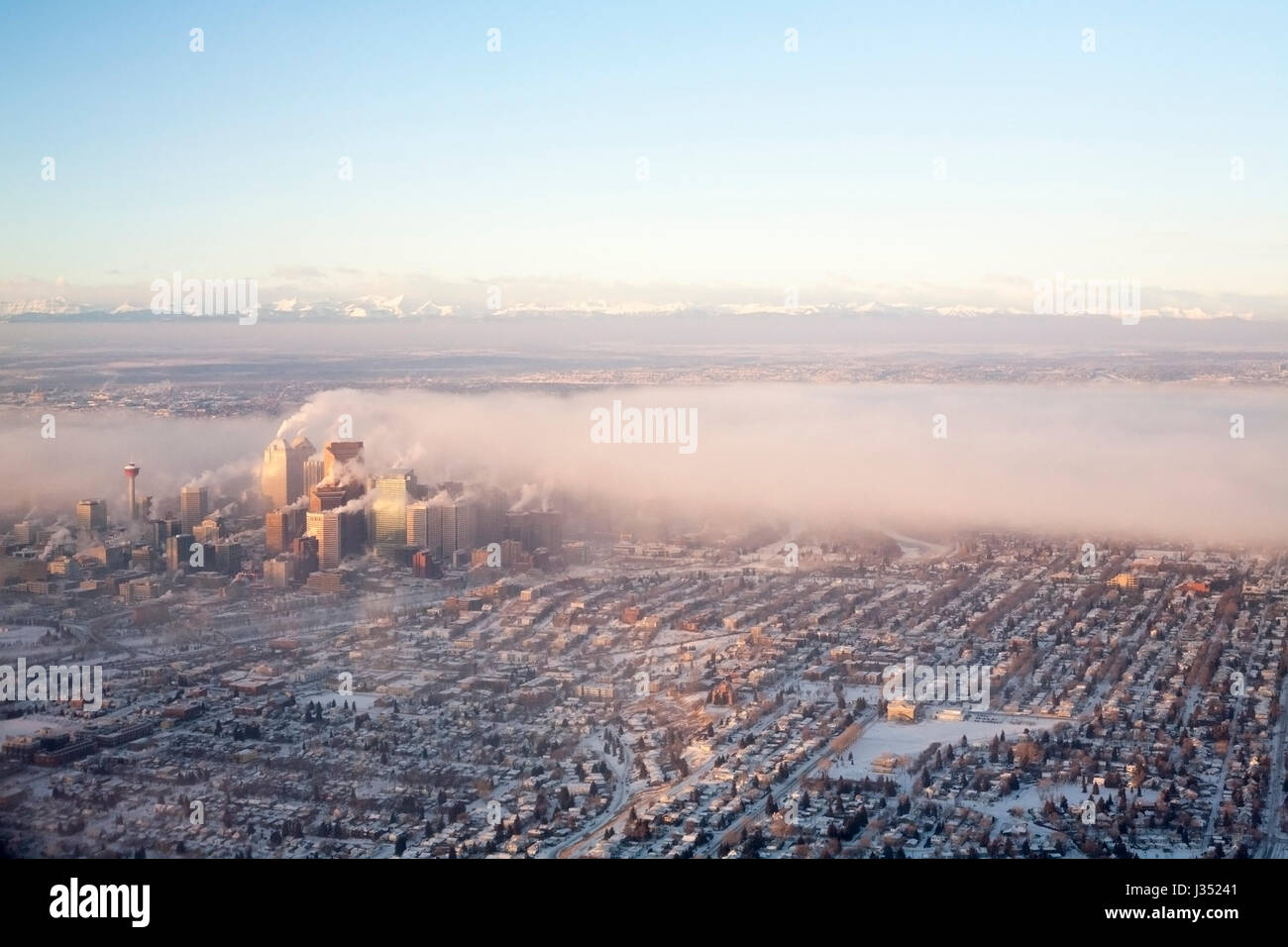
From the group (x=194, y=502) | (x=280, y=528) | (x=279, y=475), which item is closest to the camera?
(x=280, y=528)

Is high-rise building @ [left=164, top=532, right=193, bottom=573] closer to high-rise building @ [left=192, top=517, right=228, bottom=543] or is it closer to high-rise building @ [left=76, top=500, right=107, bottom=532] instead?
high-rise building @ [left=192, top=517, right=228, bottom=543]

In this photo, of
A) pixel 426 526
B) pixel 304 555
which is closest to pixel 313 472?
pixel 426 526

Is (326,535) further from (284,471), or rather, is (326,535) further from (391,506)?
(284,471)

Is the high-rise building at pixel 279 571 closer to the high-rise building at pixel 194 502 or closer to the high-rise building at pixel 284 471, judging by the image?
the high-rise building at pixel 284 471

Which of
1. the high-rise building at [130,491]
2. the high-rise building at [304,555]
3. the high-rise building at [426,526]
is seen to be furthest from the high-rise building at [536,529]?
the high-rise building at [130,491]

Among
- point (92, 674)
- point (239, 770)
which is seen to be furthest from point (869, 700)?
point (92, 674)
